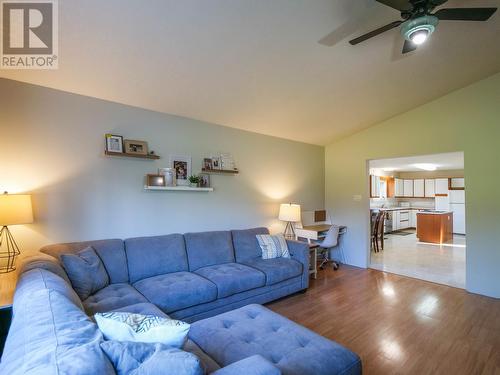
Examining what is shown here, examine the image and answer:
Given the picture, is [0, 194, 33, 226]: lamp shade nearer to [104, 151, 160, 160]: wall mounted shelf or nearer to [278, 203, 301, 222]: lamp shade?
[104, 151, 160, 160]: wall mounted shelf

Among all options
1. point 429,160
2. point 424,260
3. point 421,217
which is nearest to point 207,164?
point 424,260

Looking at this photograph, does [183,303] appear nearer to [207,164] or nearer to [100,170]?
[100,170]

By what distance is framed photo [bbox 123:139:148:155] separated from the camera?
9.71ft

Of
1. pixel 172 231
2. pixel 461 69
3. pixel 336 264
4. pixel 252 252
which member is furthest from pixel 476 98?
pixel 172 231

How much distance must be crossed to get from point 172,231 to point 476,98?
4.50m

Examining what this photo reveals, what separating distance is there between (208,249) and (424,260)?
14.6 feet

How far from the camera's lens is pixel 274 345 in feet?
5.14

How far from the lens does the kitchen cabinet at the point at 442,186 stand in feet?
27.7

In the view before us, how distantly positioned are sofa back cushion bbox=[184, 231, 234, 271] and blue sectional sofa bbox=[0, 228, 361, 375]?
12mm

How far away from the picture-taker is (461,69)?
3.21 metres

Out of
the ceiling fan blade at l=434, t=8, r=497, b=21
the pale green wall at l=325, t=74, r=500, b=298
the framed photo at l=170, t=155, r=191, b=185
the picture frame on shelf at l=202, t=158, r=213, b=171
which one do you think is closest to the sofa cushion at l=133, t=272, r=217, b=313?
the framed photo at l=170, t=155, r=191, b=185

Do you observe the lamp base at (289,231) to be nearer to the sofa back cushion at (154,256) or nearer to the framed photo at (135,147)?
the sofa back cushion at (154,256)

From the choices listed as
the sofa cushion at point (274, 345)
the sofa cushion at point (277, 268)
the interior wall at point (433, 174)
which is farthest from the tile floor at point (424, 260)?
the sofa cushion at point (274, 345)

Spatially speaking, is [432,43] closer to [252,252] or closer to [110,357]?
[252,252]
